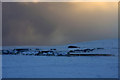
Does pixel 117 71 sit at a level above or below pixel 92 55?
below

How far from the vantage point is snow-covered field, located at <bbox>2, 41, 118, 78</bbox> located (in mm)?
2385

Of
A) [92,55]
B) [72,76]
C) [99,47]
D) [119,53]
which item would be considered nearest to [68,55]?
[92,55]

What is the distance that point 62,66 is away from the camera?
2820 millimetres

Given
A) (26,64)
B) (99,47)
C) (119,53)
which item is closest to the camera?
(26,64)

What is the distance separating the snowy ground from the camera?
2372 millimetres

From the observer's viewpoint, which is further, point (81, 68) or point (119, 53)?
point (119, 53)

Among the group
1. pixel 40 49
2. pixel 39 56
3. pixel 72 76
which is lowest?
pixel 72 76

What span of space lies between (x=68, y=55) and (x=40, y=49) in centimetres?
93

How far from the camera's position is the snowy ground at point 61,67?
237 centimetres

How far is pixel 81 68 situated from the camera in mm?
2732

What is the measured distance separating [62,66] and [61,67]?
0.22ft

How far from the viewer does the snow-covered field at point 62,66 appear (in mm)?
2385

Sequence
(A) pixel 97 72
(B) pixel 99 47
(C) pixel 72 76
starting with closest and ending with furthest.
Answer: (C) pixel 72 76, (A) pixel 97 72, (B) pixel 99 47

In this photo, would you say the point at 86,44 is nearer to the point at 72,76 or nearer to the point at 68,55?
the point at 68,55
